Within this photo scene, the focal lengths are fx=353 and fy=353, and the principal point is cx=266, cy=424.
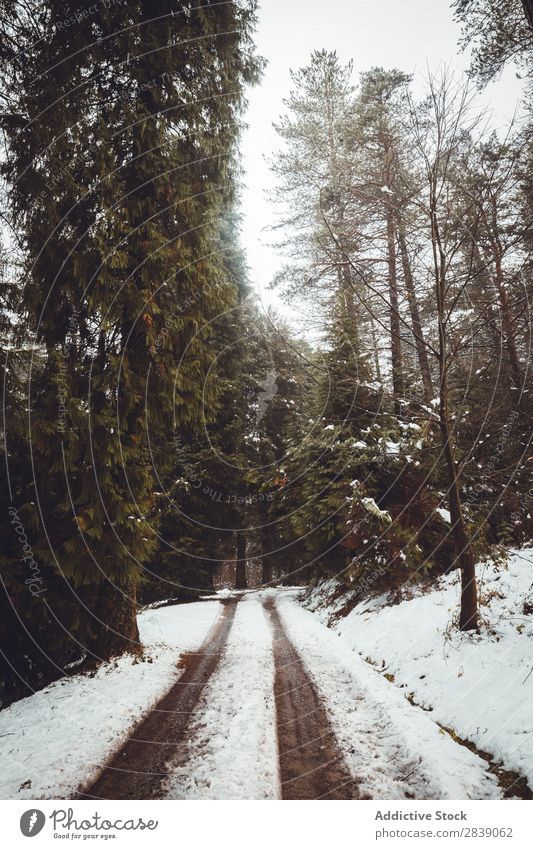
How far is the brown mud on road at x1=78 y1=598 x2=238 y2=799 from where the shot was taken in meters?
3.16

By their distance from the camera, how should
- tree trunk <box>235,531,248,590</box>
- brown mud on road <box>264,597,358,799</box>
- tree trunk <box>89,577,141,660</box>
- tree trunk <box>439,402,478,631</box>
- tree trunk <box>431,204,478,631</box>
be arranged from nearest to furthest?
brown mud on road <box>264,597,358,799</box>
tree trunk <box>431,204,478,631</box>
tree trunk <box>439,402,478,631</box>
tree trunk <box>89,577,141,660</box>
tree trunk <box>235,531,248,590</box>

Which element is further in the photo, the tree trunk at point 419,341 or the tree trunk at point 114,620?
the tree trunk at point 114,620

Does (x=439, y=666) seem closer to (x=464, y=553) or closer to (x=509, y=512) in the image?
(x=464, y=553)

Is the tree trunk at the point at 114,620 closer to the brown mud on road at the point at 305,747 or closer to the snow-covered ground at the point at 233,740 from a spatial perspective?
the snow-covered ground at the point at 233,740

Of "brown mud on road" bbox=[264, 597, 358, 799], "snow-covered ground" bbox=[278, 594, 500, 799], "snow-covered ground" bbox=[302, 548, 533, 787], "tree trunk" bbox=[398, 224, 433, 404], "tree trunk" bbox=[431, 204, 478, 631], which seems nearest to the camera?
"snow-covered ground" bbox=[278, 594, 500, 799]

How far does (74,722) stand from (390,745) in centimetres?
380

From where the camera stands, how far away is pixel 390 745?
3.66 meters

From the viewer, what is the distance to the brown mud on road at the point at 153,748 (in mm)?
3162

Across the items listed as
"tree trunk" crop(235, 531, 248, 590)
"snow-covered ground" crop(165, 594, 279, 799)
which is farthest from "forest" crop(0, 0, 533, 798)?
"tree trunk" crop(235, 531, 248, 590)

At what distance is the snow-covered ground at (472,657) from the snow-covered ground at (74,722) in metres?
3.75

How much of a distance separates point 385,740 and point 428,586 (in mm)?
5773

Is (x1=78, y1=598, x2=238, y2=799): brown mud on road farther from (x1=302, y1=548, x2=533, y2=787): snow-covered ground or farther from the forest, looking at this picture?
(x1=302, y1=548, x2=533, y2=787): snow-covered ground

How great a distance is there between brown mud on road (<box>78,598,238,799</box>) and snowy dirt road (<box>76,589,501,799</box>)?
0.04 feet

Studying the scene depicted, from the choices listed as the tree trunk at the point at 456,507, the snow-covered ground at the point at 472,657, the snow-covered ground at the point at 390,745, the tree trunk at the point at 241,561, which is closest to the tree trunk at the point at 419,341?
the tree trunk at the point at 456,507
